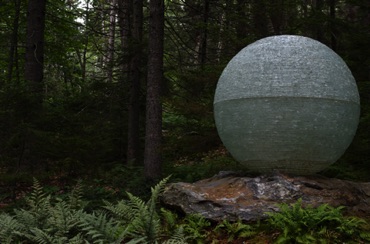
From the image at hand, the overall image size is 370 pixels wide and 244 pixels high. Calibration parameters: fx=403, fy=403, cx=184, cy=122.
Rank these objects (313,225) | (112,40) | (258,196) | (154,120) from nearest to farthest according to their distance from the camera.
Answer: (313,225)
(258,196)
(154,120)
(112,40)

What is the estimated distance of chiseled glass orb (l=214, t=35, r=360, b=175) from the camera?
648 centimetres

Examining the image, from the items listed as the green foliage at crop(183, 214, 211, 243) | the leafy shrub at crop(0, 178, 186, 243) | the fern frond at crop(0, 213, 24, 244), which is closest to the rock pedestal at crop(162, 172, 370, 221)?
the green foliage at crop(183, 214, 211, 243)

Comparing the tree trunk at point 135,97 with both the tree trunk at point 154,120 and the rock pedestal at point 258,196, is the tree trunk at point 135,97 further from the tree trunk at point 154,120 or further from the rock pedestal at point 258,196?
the rock pedestal at point 258,196

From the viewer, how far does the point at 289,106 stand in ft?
21.2

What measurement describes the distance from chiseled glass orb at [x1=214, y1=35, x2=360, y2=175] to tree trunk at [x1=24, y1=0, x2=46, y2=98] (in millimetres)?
7289

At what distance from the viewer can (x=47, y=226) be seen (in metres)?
6.06

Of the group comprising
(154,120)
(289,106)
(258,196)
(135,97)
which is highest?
(135,97)

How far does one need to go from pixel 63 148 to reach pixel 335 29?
371 inches

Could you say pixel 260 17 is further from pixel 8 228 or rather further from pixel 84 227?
pixel 8 228

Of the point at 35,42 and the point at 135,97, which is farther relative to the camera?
the point at 135,97

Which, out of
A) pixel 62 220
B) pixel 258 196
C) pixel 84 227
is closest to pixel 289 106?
pixel 258 196

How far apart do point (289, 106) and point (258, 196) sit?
152 cm

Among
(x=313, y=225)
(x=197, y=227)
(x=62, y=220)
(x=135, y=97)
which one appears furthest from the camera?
(x=135, y=97)

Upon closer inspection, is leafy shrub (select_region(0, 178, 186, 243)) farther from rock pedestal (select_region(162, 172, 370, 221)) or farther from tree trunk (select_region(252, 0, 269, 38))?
tree trunk (select_region(252, 0, 269, 38))
